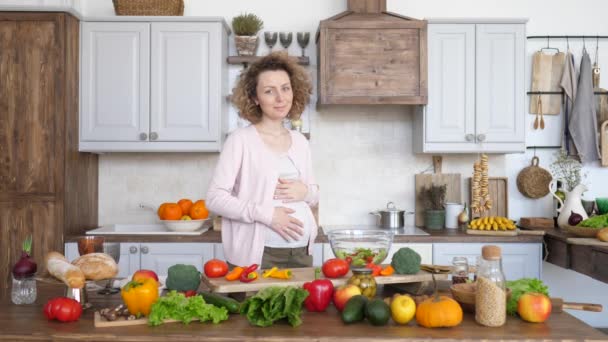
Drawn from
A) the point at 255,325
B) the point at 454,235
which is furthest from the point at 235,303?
the point at 454,235

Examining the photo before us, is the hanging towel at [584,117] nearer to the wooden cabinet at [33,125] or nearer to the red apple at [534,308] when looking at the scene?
the red apple at [534,308]

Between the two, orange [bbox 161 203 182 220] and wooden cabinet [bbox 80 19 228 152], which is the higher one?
wooden cabinet [bbox 80 19 228 152]

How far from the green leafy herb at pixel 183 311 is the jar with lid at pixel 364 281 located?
41 centimetres

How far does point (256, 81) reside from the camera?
257cm

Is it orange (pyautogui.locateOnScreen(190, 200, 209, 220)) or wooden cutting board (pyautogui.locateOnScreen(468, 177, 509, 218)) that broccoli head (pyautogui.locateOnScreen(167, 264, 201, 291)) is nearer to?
orange (pyautogui.locateOnScreen(190, 200, 209, 220))

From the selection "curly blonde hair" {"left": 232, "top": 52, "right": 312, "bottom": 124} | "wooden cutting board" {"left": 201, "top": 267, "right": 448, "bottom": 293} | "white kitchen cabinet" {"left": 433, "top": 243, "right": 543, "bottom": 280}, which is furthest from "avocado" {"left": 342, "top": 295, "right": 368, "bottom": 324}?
"white kitchen cabinet" {"left": 433, "top": 243, "right": 543, "bottom": 280}

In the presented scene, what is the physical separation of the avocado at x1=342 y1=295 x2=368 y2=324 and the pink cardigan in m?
0.78

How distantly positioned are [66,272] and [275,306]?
64cm

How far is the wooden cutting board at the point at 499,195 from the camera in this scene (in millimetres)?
4402

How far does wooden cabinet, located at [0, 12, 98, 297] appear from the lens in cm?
381

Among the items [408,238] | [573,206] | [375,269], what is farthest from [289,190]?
[573,206]

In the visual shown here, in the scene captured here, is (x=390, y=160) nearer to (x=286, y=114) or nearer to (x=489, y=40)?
(x=489, y=40)

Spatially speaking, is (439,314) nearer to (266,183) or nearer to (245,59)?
(266,183)

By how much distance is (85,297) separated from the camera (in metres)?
1.87
